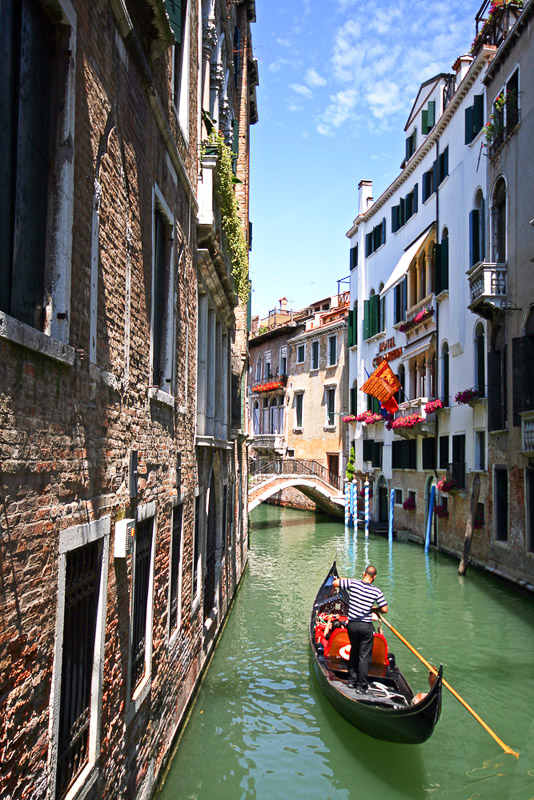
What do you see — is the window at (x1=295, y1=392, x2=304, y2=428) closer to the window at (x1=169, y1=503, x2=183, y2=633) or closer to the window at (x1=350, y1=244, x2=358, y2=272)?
the window at (x1=350, y1=244, x2=358, y2=272)

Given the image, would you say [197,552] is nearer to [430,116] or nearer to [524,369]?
[524,369]

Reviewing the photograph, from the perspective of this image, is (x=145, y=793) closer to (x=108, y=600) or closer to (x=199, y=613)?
(x=108, y=600)

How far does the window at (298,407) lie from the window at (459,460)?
16290mm

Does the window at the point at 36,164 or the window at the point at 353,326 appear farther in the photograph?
the window at the point at 353,326

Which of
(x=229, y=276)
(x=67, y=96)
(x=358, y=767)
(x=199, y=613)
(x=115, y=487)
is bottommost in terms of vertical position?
(x=358, y=767)

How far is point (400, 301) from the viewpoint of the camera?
23.1 m

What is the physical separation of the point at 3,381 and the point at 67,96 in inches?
55.9

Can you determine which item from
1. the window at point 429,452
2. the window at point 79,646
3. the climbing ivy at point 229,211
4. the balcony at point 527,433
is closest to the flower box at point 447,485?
the window at point 429,452

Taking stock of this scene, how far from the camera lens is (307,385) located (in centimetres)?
3344

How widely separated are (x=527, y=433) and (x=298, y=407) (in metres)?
21.6

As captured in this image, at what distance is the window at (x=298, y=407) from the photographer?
3391 centimetres

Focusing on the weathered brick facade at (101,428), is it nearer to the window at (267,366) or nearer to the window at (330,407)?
the window at (330,407)

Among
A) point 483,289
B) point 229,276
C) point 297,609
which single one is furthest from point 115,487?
point 483,289

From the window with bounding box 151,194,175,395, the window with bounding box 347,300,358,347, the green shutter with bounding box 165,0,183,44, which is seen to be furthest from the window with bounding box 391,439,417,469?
the green shutter with bounding box 165,0,183,44
